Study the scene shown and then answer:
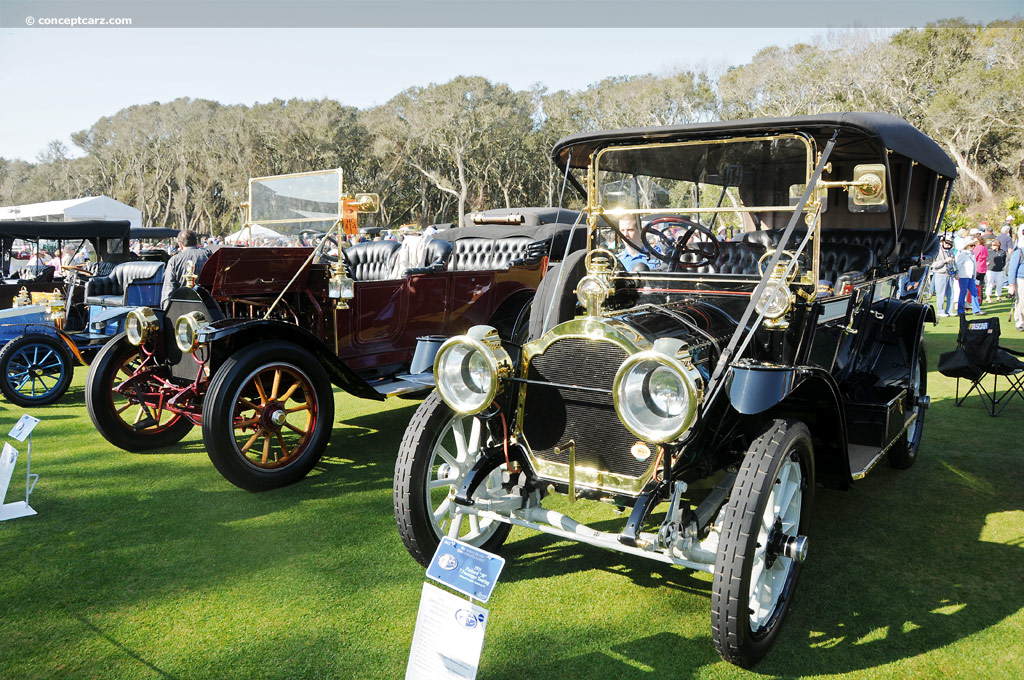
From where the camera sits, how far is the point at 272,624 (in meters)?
2.64

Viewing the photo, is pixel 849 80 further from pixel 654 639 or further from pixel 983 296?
pixel 654 639

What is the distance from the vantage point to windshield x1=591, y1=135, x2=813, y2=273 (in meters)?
3.24

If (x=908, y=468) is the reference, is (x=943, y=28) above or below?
above

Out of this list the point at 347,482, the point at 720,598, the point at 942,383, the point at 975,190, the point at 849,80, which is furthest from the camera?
the point at 975,190

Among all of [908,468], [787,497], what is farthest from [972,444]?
[787,497]

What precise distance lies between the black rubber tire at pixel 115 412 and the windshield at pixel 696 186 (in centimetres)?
342

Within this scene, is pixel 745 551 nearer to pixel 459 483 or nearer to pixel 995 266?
pixel 459 483

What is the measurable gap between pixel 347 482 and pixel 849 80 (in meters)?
31.9

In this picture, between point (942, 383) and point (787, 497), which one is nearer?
point (787, 497)

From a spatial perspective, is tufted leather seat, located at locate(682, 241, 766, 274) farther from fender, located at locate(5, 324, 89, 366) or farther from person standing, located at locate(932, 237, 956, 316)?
person standing, located at locate(932, 237, 956, 316)

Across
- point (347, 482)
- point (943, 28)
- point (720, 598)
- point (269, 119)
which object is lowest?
point (347, 482)

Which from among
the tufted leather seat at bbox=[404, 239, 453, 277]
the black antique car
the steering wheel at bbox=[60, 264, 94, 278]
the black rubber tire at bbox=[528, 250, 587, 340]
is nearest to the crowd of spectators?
the tufted leather seat at bbox=[404, 239, 453, 277]

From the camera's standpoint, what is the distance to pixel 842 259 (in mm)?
4402

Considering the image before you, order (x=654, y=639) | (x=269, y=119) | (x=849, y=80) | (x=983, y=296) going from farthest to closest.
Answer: (x=269, y=119) → (x=849, y=80) → (x=983, y=296) → (x=654, y=639)
